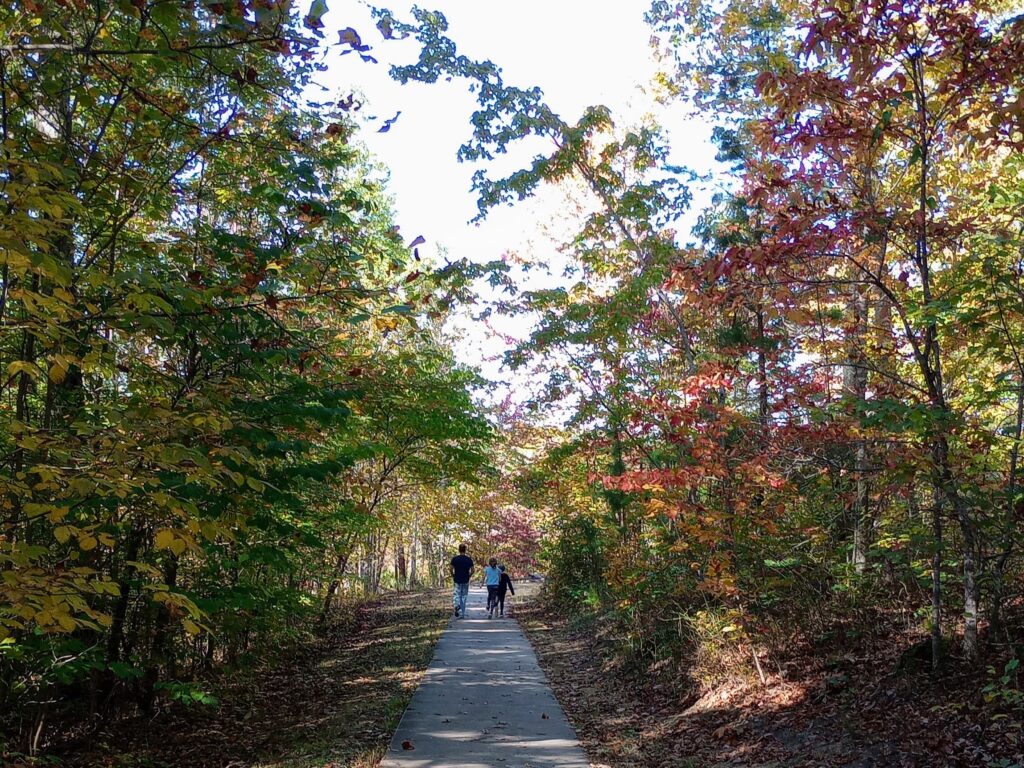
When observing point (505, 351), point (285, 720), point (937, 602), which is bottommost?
point (285, 720)

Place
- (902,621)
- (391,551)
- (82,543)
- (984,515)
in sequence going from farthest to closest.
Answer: (391,551)
(902,621)
(984,515)
(82,543)

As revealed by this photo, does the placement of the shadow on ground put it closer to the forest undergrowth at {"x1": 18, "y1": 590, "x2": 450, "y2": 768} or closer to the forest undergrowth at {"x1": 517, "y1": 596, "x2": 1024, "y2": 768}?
the forest undergrowth at {"x1": 18, "y1": 590, "x2": 450, "y2": 768}

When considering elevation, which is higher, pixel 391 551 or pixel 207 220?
pixel 207 220

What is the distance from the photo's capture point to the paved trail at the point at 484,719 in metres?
6.61

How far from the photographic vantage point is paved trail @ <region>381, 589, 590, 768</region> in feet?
21.7

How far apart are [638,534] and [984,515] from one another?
8.54 m

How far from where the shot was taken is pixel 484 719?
8.08 metres

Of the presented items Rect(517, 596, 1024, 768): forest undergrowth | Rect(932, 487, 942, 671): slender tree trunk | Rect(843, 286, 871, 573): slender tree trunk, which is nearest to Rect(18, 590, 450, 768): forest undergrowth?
Rect(517, 596, 1024, 768): forest undergrowth

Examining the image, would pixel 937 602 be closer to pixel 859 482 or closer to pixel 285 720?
pixel 859 482

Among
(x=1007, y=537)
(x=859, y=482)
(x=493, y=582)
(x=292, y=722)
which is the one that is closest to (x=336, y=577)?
(x=493, y=582)

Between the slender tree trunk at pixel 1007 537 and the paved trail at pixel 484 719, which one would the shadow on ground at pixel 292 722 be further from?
the slender tree trunk at pixel 1007 537

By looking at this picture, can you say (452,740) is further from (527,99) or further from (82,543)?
(527,99)

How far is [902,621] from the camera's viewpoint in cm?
778

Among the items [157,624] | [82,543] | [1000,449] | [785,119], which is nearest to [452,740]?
[157,624]
